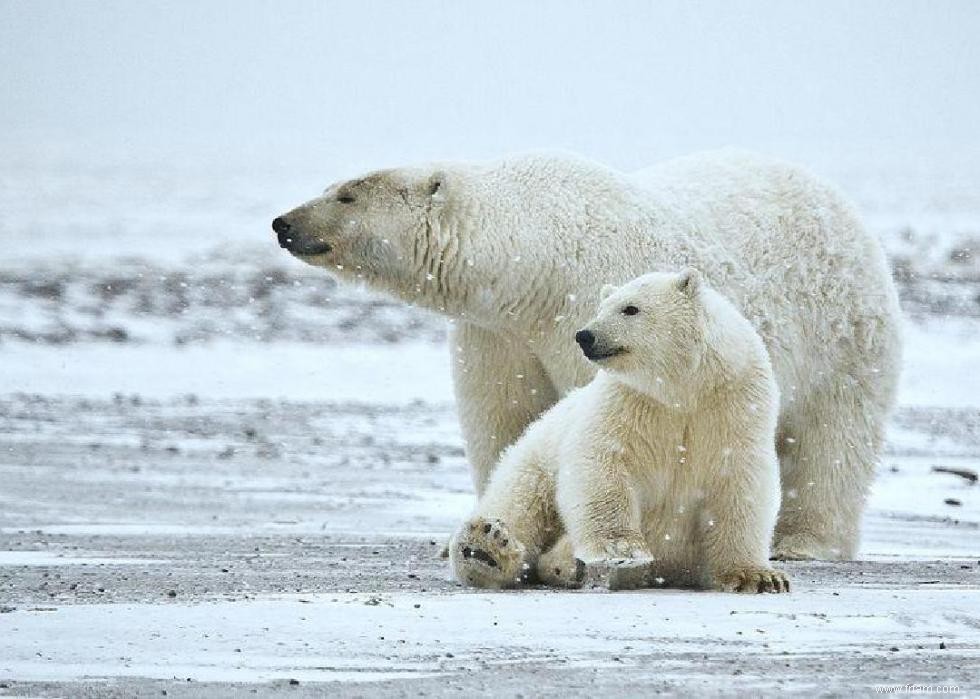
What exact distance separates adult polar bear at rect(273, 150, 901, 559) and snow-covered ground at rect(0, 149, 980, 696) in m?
0.58

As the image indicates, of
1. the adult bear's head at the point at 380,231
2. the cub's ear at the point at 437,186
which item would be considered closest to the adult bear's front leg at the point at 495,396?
the adult bear's head at the point at 380,231

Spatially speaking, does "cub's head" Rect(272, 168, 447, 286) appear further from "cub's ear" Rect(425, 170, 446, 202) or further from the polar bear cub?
the polar bear cub

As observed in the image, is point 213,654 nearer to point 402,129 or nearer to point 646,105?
point 402,129

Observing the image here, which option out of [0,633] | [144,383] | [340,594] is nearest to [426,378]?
[144,383]

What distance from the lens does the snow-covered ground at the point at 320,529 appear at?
204 inches

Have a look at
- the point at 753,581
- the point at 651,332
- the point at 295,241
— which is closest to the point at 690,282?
the point at 651,332

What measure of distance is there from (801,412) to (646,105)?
188992mm

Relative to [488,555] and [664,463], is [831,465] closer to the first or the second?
[664,463]

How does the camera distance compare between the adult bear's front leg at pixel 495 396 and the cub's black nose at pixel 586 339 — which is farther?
the adult bear's front leg at pixel 495 396

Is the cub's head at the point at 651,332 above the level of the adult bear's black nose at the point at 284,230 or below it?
below

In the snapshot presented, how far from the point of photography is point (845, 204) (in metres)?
9.76

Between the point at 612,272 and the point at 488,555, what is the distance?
2262 millimetres

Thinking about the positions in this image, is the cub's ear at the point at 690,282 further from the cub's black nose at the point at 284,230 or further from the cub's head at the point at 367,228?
the cub's black nose at the point at 284,230

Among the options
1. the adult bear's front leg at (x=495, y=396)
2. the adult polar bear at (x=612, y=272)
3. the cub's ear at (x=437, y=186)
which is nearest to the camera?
the adult polar bear at (x=612, y=272)
